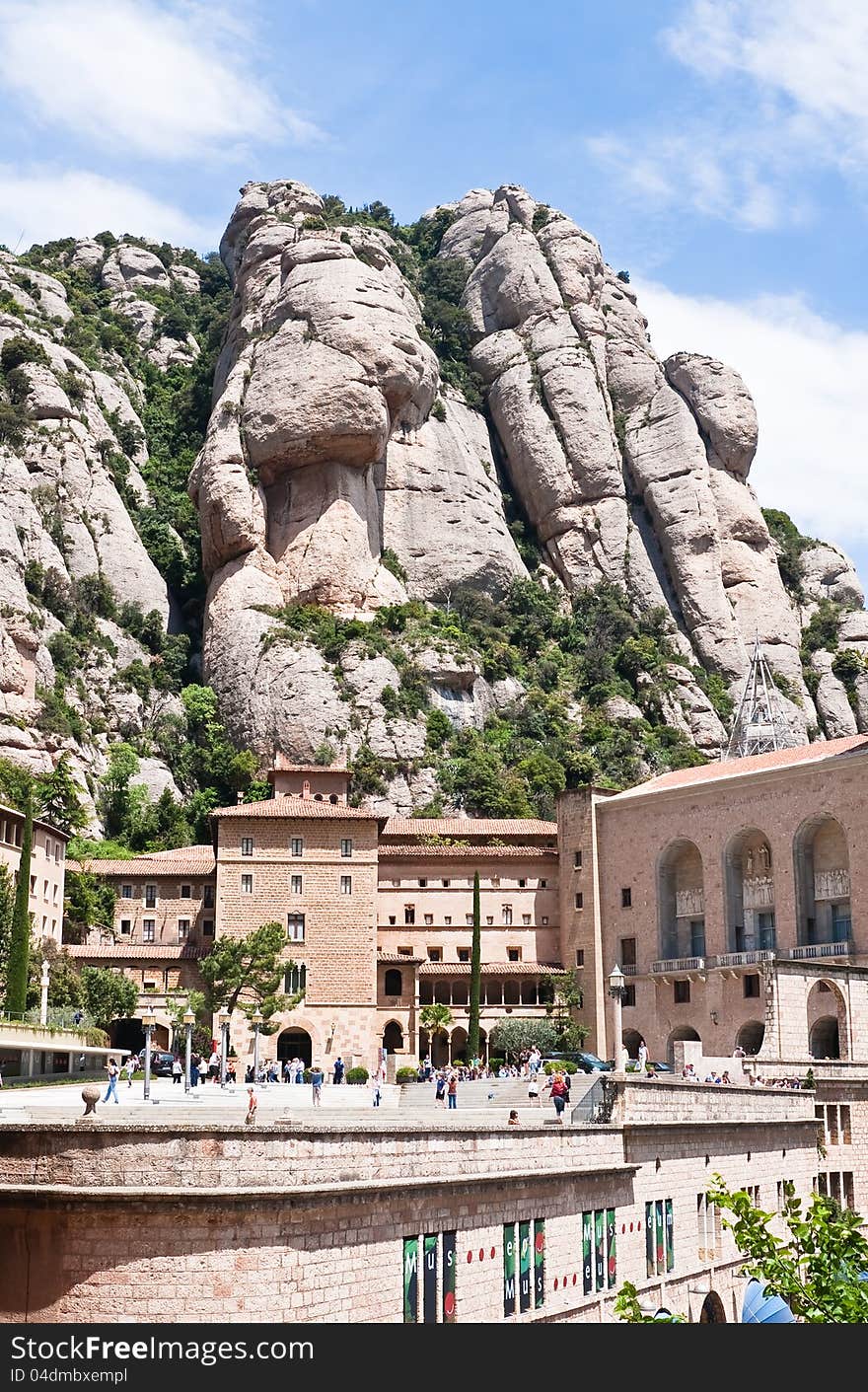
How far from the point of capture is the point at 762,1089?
3512cm

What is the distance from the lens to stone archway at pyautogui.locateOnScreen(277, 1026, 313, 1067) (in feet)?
191

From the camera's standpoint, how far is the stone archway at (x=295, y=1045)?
58.2m

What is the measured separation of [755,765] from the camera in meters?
62.1

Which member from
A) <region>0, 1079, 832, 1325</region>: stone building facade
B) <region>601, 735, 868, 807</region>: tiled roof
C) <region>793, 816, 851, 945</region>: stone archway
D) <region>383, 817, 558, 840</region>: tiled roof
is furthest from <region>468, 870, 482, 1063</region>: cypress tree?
<region>0, 1079, 832, 1325</region>: stone building facade

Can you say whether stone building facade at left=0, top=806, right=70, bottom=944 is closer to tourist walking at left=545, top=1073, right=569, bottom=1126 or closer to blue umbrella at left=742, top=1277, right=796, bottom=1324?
tourist walking at left=545, top=1073, right=569, bottom=1126

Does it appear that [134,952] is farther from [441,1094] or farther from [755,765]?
[441,1094]

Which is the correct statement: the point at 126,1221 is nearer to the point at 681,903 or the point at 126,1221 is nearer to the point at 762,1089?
the point at 762,1089

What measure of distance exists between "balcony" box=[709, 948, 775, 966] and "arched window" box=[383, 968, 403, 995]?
40.8ft

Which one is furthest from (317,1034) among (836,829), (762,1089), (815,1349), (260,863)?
(815,1349)

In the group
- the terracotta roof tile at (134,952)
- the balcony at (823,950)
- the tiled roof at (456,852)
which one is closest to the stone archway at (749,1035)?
the balcony at (823,950)

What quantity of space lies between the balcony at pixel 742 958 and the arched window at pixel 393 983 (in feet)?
40.8

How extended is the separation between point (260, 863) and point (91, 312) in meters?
61.7

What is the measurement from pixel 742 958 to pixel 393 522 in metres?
44.4

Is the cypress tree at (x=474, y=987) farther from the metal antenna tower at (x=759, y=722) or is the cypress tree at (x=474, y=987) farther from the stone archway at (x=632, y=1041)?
the metal antenna tower at (x=759, y=722)
